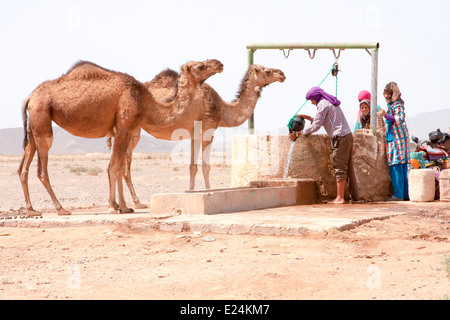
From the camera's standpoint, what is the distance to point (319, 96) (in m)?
10.5

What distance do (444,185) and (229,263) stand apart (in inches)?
229

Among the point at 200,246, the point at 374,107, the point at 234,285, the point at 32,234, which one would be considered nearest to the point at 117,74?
the point at 32,234

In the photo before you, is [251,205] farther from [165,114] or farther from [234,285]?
[234,285]

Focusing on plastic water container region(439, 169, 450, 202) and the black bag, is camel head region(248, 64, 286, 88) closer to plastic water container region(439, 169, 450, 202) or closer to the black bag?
the black bag

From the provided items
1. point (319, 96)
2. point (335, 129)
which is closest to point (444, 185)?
point (335, 129)

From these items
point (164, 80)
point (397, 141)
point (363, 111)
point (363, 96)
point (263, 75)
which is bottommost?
point (397, 141)

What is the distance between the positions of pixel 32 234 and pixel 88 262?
213 centimetres

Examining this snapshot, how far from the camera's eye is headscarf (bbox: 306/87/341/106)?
1041 cm

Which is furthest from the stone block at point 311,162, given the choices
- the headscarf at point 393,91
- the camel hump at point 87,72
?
the camel hump at point 87,72

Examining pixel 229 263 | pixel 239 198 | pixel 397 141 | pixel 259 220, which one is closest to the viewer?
pixel 229 263

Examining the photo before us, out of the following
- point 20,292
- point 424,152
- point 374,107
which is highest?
point 374,107

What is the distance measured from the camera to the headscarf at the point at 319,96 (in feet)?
34.1

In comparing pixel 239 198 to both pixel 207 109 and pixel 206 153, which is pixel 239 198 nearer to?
pixel 206 153

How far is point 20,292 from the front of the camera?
215 inches
